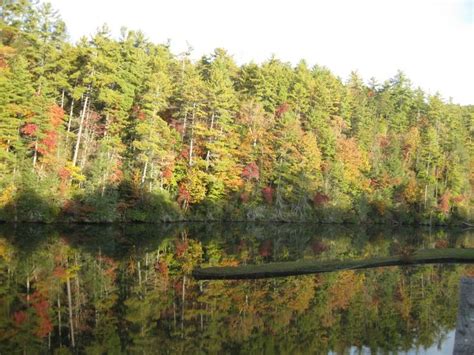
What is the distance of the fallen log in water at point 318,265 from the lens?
886 inches

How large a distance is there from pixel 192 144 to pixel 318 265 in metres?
35.3

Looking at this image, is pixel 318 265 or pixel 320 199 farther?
pixel 320 199

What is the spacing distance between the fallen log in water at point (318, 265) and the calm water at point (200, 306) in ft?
3.12

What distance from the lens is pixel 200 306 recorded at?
16.7m

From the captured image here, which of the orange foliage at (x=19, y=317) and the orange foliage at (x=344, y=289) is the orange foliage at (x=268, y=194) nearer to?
the orange foliage at (x=344, y=289)

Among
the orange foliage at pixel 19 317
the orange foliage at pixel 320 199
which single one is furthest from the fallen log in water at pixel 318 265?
the orange foliage at pixel 320 199

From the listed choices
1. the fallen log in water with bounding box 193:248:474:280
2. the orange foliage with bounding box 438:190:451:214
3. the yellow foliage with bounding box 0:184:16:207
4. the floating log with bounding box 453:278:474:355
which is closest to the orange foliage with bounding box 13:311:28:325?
the fallen log in water with bounding box 193:248:474:280

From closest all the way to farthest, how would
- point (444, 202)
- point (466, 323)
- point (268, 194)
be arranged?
point (466, 323) → point (268, 194) → point (444, 202)

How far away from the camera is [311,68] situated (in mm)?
99000

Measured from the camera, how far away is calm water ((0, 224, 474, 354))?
13414 mm

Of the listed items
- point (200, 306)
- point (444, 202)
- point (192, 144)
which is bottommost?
point (200, 306)

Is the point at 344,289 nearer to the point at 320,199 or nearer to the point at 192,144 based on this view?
the point at 192,144

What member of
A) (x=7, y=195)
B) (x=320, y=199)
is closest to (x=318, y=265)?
(x=7, y=195)

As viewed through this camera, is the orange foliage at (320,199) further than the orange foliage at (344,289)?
Yes
